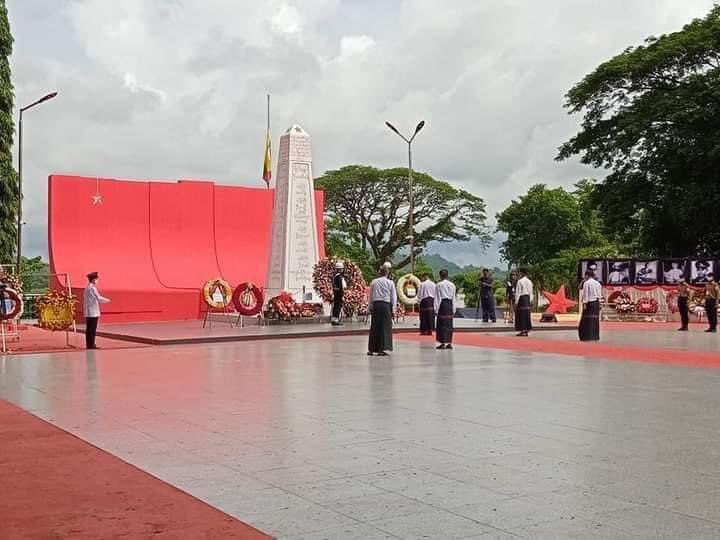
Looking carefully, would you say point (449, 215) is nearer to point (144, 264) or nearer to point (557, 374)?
point (144, 264)

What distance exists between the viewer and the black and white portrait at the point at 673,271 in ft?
94.5

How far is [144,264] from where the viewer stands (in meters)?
28.9

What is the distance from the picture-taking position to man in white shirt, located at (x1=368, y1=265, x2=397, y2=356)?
46.8 feet

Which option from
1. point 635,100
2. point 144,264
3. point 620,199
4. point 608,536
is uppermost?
point 635,100

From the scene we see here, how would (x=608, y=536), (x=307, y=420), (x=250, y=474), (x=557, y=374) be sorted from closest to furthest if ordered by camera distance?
(x=608, y=536) → (x=250, y=474) → (x=307, y=420) → (x=557, y=374)

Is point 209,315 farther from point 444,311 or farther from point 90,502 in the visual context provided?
point 90,502

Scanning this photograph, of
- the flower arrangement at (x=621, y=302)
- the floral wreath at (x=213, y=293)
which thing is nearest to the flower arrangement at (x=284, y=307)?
the floral wreath at (x=213, y=293)

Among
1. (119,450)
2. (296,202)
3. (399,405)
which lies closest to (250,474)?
(119,450)

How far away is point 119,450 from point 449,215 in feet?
133

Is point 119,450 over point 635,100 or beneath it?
beneath

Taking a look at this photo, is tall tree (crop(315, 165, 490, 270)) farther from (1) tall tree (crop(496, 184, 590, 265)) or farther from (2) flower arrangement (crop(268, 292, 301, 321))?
(2) flower arrangement (crop(268, 292, 301, 321))

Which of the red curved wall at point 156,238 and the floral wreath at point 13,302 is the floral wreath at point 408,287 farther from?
the floral wreath at point 13,302

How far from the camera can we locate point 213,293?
23.3m

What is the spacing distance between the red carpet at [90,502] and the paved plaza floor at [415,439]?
18 cm
